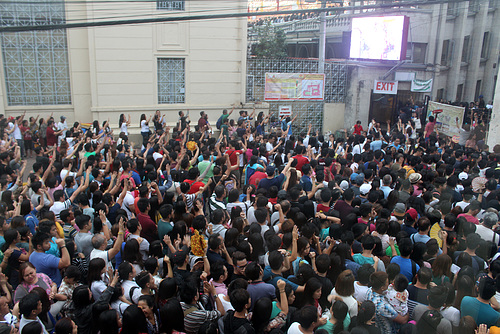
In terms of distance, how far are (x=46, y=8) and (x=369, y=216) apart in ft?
41.9

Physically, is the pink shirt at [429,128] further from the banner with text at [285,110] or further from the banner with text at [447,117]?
the banner with text at [285,110]

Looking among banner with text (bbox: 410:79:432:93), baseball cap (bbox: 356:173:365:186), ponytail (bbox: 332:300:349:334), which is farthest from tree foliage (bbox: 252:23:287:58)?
ponytail (bbox: 332:300:349:334)

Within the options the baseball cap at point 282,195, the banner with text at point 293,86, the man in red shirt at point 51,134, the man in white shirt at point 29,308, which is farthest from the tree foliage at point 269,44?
the man in white shirt at point 29,308

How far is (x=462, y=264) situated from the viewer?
457 cm

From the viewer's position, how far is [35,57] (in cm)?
1380

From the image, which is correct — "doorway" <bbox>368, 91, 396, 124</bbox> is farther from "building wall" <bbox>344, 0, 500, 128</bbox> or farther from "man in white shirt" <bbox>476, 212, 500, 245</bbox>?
"man in white shirt" <bbox>476, 212, 500, 245</bbox>

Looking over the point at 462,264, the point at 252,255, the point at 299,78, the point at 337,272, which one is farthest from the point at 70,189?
the point at 299,78

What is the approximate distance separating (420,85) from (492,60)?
9.09 metres

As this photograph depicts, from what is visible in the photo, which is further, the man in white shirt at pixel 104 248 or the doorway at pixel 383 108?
the doorway at pixel 383 108

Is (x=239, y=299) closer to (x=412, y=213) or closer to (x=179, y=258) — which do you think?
(x=179, y=258)

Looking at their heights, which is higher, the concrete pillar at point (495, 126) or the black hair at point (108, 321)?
the concrete pillar at point (495, 126)

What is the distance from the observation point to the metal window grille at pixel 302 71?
16031 millimetres

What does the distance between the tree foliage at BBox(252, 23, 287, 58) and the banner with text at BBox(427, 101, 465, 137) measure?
Answer: 24.2 ft

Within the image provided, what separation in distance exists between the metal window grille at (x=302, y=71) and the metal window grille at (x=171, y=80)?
2603 mm
